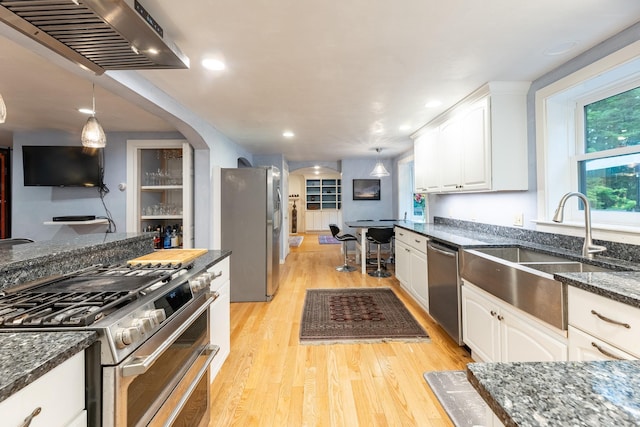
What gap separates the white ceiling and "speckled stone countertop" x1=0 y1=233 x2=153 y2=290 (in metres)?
1.06

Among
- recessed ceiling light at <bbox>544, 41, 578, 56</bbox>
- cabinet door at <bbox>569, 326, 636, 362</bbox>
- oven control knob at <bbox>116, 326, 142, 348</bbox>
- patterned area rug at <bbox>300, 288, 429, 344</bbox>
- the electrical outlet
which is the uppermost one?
recessed ceiling light at <bbox>544, 41, 578, 56</bbox>

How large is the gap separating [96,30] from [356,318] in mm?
2883

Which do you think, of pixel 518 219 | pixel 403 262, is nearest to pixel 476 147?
pixel 518 219

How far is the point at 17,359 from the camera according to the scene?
65cm

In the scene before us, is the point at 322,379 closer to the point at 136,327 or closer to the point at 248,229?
the point at 136,327

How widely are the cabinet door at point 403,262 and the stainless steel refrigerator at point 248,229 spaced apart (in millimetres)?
1740

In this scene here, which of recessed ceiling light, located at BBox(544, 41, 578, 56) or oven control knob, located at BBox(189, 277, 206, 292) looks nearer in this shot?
oven control knob, located at BBox(189, 277, 206, 292)

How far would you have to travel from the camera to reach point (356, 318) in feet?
9.59

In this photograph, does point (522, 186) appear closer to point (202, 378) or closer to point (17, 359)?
point (202, 378)

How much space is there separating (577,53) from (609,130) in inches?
22.4

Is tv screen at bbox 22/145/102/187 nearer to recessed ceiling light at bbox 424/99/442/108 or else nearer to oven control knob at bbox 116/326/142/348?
oven control knob at bbox 116/326/142/348

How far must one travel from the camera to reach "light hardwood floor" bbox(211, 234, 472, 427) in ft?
5.30

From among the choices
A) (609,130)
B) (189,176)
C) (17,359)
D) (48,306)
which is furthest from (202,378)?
(609,130)

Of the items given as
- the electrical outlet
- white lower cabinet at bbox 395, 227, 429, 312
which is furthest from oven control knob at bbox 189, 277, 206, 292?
the electrical outlet
